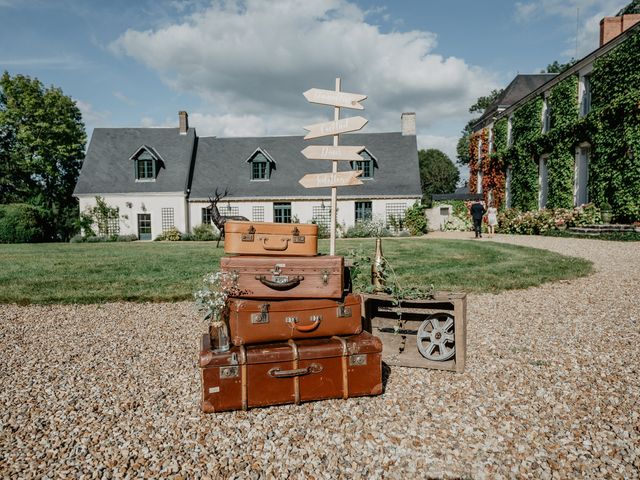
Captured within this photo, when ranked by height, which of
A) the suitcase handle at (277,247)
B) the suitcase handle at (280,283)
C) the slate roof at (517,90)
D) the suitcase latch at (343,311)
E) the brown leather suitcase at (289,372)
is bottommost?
the brown leather suitcase at (289,372)

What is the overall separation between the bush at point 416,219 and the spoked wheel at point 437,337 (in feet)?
66.7

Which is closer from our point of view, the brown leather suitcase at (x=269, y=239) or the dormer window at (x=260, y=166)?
the brown leather suitcase at (x=269, y=239)

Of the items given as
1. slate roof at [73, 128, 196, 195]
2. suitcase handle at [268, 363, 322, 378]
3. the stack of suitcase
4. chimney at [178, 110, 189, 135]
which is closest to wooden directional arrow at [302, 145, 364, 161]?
the stack of suitcase

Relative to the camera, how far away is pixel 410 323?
168 inches

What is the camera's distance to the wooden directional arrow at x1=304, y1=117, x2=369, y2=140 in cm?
416

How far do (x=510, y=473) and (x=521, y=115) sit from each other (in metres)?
24.1

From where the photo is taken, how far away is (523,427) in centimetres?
278

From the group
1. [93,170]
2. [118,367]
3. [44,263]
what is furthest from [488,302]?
[93,170]

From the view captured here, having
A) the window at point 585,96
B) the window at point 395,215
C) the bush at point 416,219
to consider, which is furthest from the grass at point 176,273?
the window at point 395,215

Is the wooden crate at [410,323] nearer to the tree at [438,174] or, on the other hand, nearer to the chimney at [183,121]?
the chimney at [183,121]

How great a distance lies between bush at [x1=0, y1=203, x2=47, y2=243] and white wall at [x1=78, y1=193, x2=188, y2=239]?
8.39ft

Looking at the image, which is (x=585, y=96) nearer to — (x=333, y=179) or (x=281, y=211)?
(x=281, y=211)

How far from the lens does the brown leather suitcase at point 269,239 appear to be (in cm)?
355

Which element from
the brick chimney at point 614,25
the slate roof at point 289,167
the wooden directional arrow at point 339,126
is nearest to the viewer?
the wooden directional arrow at point 339,126
